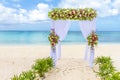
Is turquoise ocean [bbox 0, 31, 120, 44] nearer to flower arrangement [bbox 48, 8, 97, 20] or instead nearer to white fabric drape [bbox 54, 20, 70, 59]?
white fabric drape [bbox 54, 20, 70, 59]

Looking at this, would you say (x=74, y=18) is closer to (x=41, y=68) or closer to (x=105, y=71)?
(x=41, y=68)

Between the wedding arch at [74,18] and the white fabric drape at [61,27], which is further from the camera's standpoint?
the white fabric drape at [61,27]

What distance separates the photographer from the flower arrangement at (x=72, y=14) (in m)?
13.7

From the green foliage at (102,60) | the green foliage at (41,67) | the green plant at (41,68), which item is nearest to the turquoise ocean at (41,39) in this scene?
the green foliage at (102,60)

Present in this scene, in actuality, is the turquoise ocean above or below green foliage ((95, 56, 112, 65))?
above

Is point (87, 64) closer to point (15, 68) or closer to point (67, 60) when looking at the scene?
point (67, 60)

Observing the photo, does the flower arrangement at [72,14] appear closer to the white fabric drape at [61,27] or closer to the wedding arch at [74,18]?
the wedding arch at [74,18]

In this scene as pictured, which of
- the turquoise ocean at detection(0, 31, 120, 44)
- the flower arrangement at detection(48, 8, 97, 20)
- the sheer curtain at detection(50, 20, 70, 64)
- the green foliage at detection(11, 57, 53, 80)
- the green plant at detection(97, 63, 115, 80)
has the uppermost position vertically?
the flower arrangement at detection(48, 8, 97, 20)

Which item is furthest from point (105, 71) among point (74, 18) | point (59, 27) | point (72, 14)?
point (59, 27)

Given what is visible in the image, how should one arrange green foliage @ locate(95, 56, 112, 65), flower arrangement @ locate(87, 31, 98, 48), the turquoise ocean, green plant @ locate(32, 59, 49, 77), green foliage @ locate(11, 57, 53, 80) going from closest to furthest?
green foliage @ locate(11, 57, 53, 80)
green plant @ locate(32, 59, 49, 77)
flower arrangement @ locate(87, 31, 98, 48)
green foliage @ locate(95, 56, 112, 65)
the turquoise ocean

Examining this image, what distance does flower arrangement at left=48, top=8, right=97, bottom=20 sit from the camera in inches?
538

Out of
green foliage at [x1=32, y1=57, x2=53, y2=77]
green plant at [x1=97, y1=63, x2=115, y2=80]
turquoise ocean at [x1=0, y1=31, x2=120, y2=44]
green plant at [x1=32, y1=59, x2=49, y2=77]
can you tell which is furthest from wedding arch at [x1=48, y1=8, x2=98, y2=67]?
turquoise ocean at [x1=0, y1=31, x2=120, y2=44]

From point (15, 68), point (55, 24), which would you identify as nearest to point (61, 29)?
point (55, 24)

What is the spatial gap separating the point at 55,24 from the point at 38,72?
2526 mm
